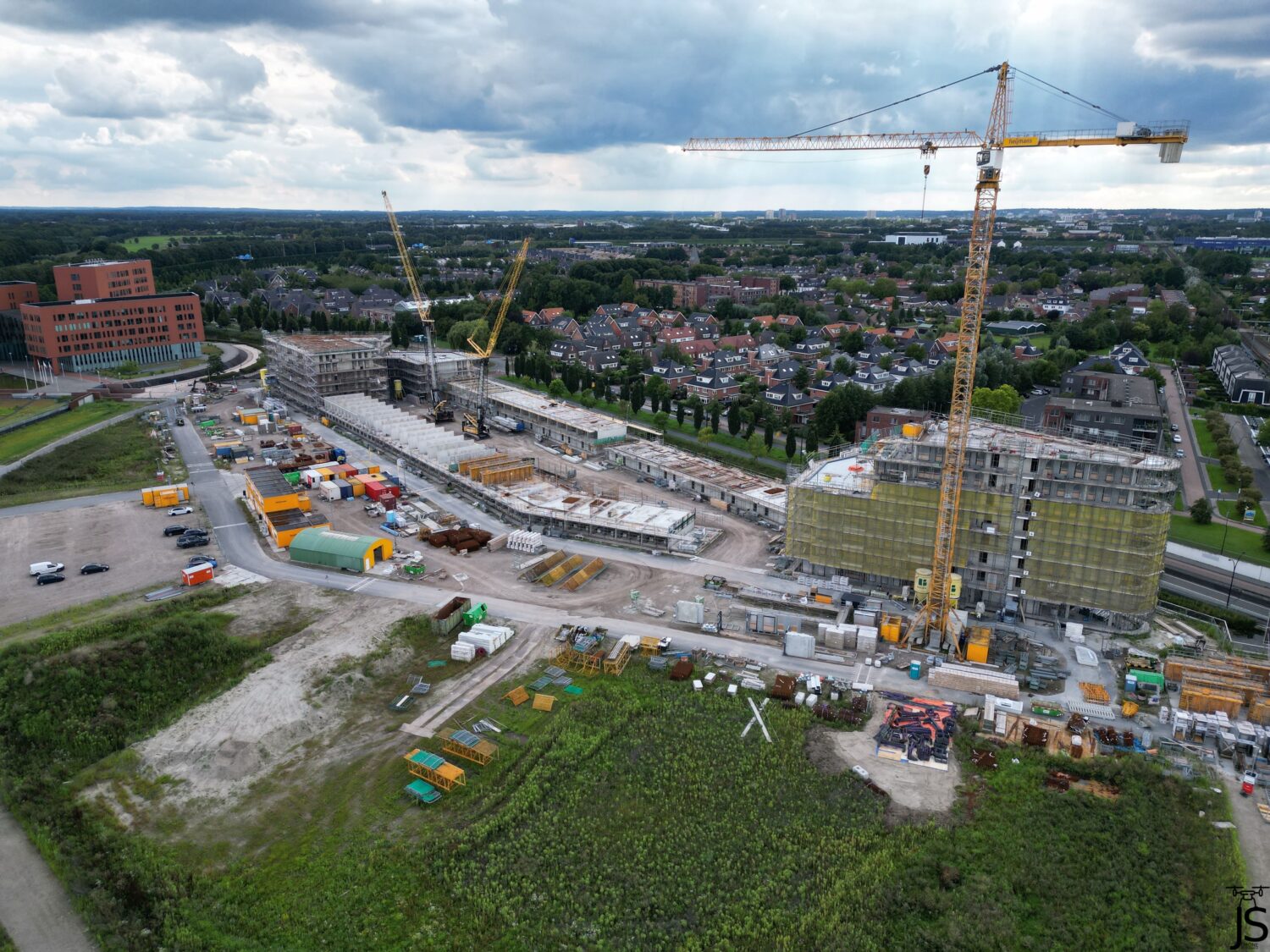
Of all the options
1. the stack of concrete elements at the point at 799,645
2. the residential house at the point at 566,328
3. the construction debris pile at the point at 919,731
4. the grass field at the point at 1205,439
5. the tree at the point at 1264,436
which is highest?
the residential house at the point at 566,328

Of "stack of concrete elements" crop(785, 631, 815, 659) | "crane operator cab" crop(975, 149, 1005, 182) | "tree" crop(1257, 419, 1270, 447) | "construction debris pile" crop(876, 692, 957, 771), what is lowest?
"construction debris pile" crop(876, 692, 957, 771)

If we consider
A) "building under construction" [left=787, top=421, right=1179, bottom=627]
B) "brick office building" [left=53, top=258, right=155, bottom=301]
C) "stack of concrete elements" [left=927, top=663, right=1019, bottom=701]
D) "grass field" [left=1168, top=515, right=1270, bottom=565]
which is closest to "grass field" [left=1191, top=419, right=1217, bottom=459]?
"grass field" [left=1168, top=515, right=1270, bottom=565]

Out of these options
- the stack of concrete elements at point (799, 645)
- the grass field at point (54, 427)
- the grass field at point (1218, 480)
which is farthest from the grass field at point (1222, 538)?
the grass field at point (54, 427)

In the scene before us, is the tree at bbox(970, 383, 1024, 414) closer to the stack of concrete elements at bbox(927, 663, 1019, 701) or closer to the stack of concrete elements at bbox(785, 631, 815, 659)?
the stack of concrete elements at bbox(927, 663, 1019, 701)

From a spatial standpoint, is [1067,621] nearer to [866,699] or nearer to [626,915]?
[866,699]

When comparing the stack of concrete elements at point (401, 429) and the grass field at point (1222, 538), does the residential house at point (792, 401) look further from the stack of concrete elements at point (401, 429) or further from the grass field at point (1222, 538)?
the grass field at point (1222, 538)

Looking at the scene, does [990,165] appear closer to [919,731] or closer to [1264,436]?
[919,731]
